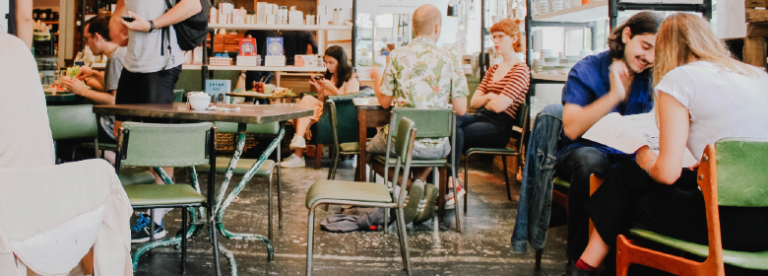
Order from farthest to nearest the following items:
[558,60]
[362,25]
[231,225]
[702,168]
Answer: [362,25] → [558,60] → [231,225] → [702,168]

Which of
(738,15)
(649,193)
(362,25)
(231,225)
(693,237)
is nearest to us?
(693,237)

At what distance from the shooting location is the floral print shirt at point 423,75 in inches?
144

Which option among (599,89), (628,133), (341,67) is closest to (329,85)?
(341,67)

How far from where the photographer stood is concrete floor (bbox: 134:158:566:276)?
2.81m

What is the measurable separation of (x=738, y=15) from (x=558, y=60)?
1.44 m

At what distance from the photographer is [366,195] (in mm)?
2467

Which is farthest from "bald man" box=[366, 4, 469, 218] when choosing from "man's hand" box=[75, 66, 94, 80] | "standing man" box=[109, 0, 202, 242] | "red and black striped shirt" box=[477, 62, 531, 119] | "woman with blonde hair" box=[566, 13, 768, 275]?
"man's hand" box=[75, 66, 94, 80]

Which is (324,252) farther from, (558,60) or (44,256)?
(558,60)

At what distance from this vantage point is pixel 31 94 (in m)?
1.46

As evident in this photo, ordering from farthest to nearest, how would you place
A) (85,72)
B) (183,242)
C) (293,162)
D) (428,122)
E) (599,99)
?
(293,162) → (85,72) → (428,122) → (183,242) → (599,99)

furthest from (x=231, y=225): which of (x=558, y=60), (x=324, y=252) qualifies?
(x=558, y=60)

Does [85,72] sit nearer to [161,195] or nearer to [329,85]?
[329,85]

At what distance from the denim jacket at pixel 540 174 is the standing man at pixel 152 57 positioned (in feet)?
6.11

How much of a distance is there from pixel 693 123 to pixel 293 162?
14.9 ft
